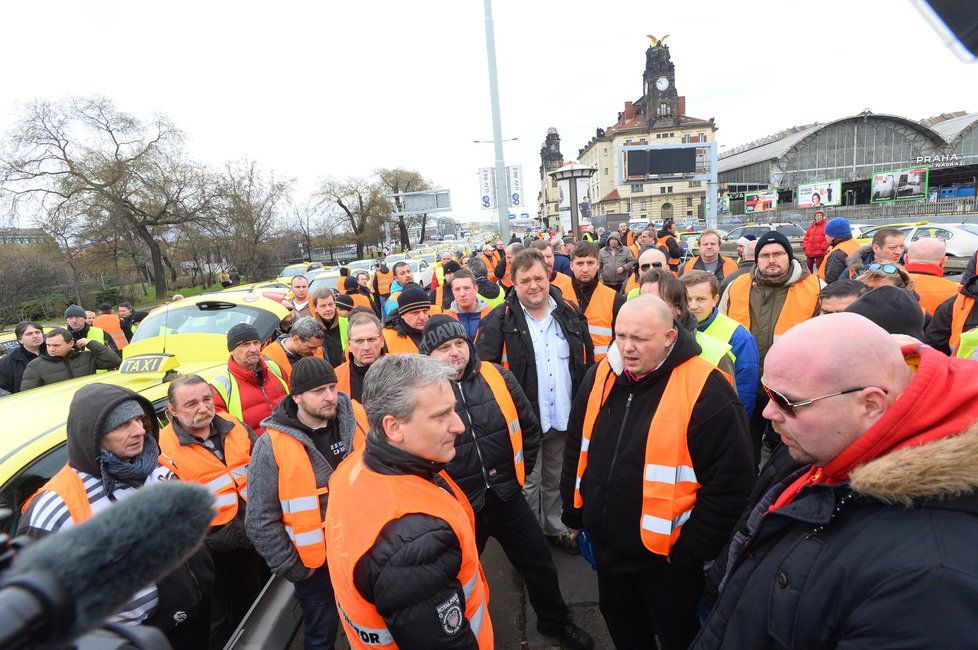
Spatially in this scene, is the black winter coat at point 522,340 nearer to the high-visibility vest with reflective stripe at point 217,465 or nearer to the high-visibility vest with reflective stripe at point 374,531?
the high-visibility vest with reflective stripe at point 217,465

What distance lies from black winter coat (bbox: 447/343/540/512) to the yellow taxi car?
1850 millimetres

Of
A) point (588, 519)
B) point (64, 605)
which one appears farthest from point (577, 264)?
point (64, 605)

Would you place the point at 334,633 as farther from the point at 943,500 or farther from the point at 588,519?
the point at 943,500

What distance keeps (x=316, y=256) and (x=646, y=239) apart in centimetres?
5003

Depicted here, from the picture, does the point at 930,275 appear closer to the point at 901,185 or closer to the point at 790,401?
the point at 790,401

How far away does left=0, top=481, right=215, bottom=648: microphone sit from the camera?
0.41 m

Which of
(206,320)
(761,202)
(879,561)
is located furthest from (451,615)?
(761,202)

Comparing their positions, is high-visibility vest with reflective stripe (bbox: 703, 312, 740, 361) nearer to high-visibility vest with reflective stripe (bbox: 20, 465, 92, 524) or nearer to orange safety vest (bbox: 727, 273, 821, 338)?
orange safety vest (bbox: 727, 273, 821, 338)

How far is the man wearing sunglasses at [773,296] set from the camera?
396 cm

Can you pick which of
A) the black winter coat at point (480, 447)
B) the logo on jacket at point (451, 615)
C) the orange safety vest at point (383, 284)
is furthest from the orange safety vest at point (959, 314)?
the orange safety vest at point (383, 284)

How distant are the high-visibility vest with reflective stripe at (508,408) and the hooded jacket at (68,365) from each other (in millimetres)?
5256

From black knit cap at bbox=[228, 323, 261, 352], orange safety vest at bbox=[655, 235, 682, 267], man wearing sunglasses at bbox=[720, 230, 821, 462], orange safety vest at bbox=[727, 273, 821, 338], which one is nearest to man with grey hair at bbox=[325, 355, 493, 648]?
black knit cap at bbox=[228, 323, 261, 352]

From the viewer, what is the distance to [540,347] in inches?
147

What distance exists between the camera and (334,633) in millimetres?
2816
